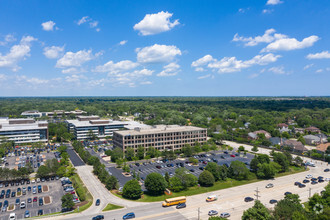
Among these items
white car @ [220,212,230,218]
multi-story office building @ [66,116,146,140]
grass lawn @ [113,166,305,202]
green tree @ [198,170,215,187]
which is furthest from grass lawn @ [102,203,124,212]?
multi-story office building @ [66,116,146,140]

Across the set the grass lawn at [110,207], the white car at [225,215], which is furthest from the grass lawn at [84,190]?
the white car at [225,215]

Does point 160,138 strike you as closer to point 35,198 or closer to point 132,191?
point 132,191

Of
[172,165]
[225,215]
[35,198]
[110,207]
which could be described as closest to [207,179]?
[225,215]

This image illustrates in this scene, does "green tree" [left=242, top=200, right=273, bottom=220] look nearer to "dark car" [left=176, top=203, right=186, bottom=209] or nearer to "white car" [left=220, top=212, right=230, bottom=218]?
"white car" [left=220, top=212, right=230, bottom=218]

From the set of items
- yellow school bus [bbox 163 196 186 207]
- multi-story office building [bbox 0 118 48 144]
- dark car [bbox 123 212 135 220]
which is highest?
multi-story office building [bbox 0 118 48 144]

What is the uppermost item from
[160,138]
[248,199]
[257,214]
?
[160,138]

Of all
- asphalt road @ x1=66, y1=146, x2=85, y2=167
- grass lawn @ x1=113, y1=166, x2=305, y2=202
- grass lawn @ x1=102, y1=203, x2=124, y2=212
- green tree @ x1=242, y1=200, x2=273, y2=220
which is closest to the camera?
green tree @ x1=242, y1=200, x2=273, y2=220

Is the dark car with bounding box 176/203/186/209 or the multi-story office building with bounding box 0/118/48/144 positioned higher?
the multi-story office building with bounding box 0/118/48/144

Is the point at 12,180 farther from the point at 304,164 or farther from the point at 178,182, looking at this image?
the point at 304,164
